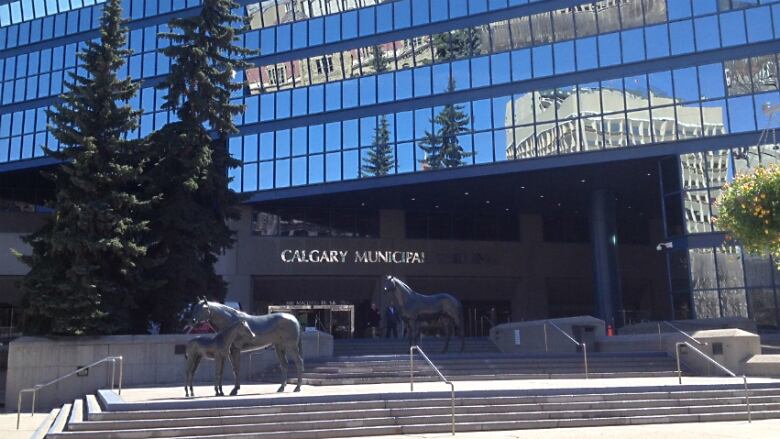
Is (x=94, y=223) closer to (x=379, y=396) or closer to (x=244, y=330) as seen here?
(x=244, y=330)

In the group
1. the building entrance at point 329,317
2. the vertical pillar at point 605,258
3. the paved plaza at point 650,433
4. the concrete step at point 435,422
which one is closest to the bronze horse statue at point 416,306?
the concrete step at point 435,422

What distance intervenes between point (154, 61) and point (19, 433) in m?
34.6

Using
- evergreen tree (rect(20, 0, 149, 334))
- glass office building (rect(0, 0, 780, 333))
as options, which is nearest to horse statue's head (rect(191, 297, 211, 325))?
evergreen tree (rect(20, 0, 149, 334))

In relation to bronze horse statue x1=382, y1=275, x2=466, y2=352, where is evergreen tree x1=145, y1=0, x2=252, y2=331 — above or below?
above

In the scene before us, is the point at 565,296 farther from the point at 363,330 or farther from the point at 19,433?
the point at 19,433

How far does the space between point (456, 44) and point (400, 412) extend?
29.5 meters

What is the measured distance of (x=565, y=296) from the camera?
52.4m

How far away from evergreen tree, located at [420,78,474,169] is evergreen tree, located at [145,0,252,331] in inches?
557

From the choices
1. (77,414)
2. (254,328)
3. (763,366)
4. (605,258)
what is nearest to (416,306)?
(254,328)

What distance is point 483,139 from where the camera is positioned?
130 ft

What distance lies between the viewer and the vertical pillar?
41156 mm

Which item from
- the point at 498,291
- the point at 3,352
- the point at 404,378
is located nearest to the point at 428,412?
the point at 404,378

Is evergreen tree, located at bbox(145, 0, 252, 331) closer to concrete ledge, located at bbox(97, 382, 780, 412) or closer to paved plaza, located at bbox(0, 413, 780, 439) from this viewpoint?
concrete ledge, located at bbox(97, 382, 780, 412)

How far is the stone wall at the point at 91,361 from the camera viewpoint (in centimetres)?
2261
